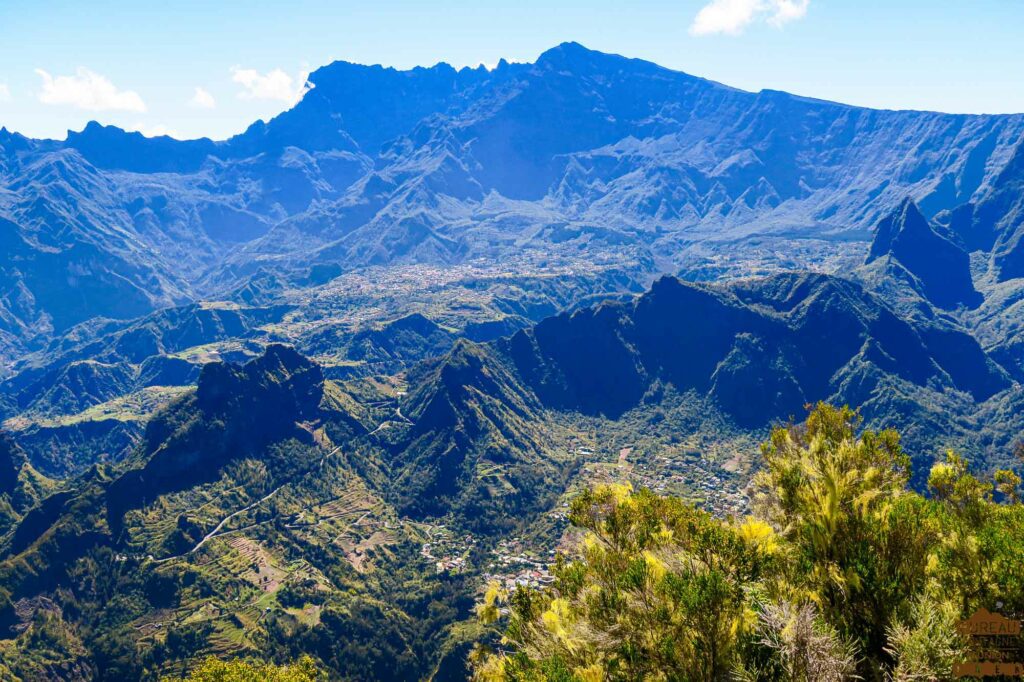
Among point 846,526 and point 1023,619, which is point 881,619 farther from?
point 1023,619

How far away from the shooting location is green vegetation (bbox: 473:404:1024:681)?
58.9 feet

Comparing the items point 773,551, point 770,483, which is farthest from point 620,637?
point 770,483

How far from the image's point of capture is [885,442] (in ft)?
85.0

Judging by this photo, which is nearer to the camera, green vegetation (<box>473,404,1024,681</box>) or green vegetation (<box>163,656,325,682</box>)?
green vegetation (<box>473,404,1024,681</box>)

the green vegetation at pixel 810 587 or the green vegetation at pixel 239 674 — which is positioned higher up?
the green vegetation at pixel 810 587

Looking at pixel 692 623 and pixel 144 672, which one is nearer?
pixel 692 623

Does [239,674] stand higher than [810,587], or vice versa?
[810,587]

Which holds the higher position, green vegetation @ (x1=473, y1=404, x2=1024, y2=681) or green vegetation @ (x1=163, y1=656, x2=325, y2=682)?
green vegetation @ (x1=473, y1=404, x2=1024, y2=681)

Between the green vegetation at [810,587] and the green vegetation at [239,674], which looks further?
the green vegetation at [239,674]

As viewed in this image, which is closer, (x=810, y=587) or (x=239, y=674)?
(x=810, y=587)

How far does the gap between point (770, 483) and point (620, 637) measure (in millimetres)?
8842

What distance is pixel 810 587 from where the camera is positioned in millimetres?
21125

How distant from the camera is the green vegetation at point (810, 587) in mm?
17953

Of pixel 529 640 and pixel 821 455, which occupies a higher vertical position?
pixel 821 455
